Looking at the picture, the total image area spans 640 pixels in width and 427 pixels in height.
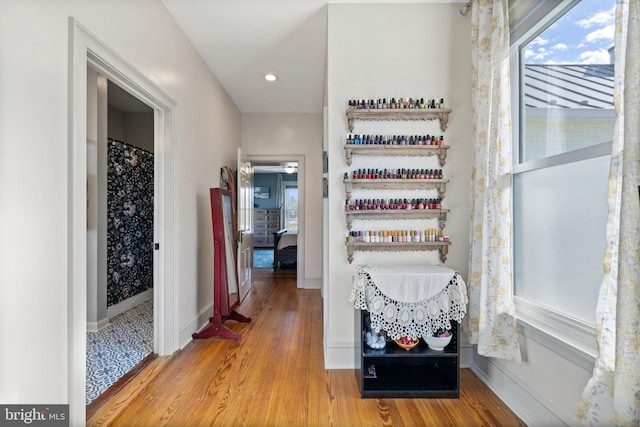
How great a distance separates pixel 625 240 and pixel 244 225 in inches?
150

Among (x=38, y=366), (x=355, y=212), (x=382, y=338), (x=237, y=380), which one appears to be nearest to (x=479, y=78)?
(x=355, y=212)

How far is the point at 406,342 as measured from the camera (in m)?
1.92

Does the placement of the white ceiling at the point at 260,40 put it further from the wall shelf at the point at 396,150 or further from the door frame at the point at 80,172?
the wall shelf at the point at 396,150

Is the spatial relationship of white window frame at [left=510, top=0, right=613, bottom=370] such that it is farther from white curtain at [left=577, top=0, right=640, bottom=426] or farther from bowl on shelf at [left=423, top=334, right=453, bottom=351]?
bowl on shelf at [left=423, top=334, right=453, bottom=351]

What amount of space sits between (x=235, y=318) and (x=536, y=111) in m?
3.08

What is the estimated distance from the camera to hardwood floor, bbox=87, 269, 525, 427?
64.4 inches

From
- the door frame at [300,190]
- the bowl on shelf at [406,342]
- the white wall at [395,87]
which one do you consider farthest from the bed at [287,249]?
the bowl on shelf at [406,342]

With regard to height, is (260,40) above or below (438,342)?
above

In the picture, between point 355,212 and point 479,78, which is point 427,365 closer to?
point 355,212

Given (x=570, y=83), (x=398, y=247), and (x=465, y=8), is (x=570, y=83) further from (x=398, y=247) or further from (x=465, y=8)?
(x=398, y=247)

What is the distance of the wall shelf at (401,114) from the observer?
214 centimetres

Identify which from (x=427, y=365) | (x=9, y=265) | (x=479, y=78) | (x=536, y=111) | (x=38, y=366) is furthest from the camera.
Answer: (x=427, y=365)

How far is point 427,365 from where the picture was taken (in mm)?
2104

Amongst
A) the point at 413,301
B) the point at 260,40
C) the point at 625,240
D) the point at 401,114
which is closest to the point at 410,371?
the point at 413,301
